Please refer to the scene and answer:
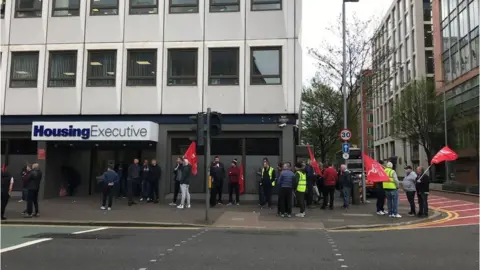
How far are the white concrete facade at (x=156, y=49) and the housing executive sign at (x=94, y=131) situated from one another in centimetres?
147

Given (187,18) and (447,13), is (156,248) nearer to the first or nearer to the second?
(187,18)

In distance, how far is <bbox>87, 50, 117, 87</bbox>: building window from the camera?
1939 centimetres

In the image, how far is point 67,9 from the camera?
65.1 feet

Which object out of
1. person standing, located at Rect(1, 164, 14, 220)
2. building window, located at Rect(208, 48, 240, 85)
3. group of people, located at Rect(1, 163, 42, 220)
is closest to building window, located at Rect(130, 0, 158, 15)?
building window, located at Rect(208, 48, 240, 85)

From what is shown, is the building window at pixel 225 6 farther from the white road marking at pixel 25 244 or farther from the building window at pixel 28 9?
the white road marking at pixel 25 244

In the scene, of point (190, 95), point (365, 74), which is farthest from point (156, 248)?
point (365, 74)

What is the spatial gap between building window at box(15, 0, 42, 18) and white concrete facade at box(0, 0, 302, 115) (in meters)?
0.22

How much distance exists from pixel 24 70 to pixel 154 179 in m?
7.77

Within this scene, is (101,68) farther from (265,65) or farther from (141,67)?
(265,65)

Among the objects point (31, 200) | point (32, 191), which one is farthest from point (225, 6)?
point (31, 200)

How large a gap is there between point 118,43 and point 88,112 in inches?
124

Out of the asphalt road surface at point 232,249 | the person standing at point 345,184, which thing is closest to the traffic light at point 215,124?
the asphalt road surface at point 232,249

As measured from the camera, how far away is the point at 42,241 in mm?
9625

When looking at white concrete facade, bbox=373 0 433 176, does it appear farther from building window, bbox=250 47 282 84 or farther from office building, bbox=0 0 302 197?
office building, bbox=0 0 302 197
